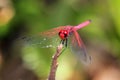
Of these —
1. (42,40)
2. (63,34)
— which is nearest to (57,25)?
(42,40)

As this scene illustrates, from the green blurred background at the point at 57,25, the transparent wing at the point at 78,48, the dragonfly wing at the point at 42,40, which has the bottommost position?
the transparent wing at the point at 78,48

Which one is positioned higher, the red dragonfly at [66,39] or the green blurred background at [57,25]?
the green blurred background at [57,25]

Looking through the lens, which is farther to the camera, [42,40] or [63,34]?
[42,40]

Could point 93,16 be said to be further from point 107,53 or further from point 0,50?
point 0,50

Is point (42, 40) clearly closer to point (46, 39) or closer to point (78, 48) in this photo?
point (46, 39)

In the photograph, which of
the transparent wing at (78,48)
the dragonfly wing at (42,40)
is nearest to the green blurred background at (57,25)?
the dragonfly wing at (42,40)

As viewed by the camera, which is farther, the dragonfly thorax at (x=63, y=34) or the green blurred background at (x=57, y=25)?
the green blurred background at (x=57, y=25)

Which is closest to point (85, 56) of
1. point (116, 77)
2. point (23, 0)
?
point (23, 0)

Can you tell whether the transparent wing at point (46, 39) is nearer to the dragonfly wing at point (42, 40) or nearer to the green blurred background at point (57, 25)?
the dragonfly wing at point (42, 40)

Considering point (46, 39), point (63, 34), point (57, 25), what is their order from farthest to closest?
point (57, 25), point (46, 39), point (63, 34)

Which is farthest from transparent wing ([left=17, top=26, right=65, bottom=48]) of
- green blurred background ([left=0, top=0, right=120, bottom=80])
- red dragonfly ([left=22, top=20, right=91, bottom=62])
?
green blurred background ([left=0, top=0, right=120, bottom=80])
